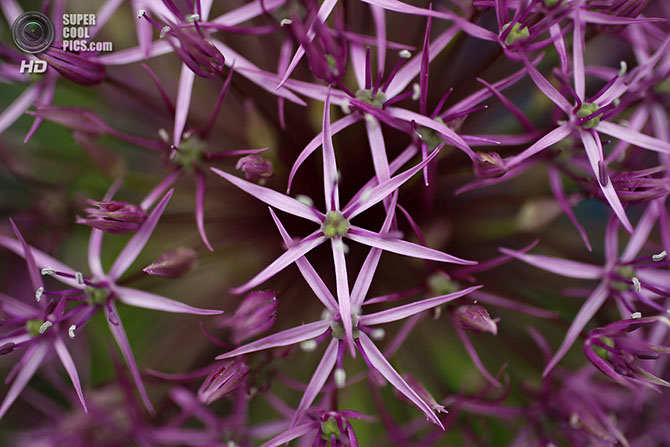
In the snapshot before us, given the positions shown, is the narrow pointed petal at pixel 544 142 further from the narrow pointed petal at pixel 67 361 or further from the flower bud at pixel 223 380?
the narrow pointed petal at pixel 67 361

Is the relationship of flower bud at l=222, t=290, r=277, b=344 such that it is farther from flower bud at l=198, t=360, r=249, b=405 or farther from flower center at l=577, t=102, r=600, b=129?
flower center at l=577, t=102, r=600, b=129

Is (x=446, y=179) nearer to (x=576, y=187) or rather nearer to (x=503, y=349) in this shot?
(x=576, y=187)

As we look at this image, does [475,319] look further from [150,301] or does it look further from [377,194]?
[150,301]

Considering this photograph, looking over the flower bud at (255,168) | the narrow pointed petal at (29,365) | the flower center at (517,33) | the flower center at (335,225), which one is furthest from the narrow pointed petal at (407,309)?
the narrow pointed petal at (29,365)

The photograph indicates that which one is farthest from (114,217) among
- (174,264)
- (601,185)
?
(601,185)

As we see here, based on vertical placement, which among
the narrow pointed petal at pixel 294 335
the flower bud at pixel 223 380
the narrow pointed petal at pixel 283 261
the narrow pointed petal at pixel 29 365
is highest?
the narrow pointed petal at pixel 283 261

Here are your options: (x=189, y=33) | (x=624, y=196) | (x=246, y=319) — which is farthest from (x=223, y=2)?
(x=624, y=196)

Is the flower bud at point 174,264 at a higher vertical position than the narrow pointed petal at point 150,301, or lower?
higher

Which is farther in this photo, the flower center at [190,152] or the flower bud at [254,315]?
the flower center at [190,152]
